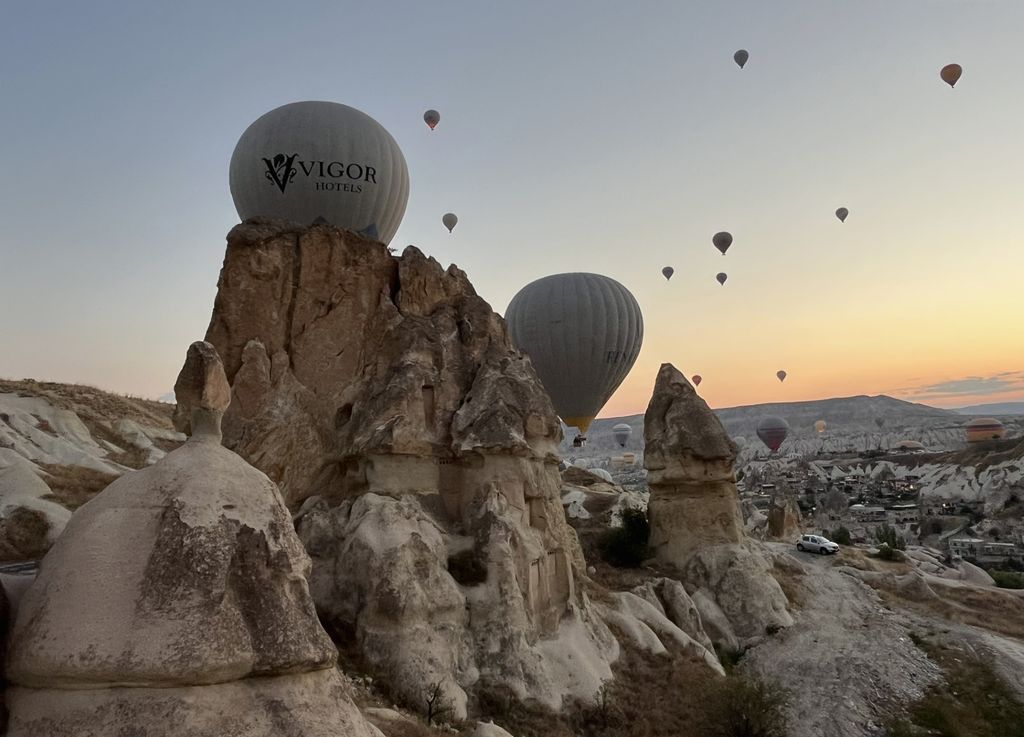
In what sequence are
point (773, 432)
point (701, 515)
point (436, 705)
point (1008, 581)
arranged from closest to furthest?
point (436, 705), point (701, 515), point (1008, 581), point (773, 432)

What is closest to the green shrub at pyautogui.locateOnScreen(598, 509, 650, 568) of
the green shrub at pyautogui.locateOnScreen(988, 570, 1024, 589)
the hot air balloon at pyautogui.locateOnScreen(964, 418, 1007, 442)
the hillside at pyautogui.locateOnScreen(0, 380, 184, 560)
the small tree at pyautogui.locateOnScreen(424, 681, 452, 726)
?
the small tree at pyautogui.locateOnScreen(424, 681, 452, 726)

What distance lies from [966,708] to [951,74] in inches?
980

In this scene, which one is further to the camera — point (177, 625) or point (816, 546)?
point (816, 546)

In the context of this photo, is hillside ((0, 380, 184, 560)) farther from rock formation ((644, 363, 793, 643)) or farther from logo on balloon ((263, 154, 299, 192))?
rock formation ((644, 363, 793, 643))

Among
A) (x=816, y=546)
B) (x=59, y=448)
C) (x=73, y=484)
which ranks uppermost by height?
(x=59, y=448)

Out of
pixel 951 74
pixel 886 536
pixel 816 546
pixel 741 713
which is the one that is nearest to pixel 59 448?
pixel 741 713

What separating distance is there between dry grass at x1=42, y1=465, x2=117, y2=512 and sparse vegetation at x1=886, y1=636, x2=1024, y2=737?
2176 centimetres

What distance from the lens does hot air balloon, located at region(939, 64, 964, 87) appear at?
29.3m

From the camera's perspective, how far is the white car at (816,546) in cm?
3066

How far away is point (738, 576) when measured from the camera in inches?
839

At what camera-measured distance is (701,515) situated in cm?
2334

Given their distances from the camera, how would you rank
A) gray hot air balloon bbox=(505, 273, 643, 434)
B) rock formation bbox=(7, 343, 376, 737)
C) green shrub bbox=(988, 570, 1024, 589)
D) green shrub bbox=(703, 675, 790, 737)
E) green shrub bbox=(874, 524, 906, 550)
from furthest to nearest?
1. green shrub bbox=(874, 524, 906, 550)
2. gray hot air balloon bbox=(505, 273, 643, 434)
3. green shrub bbox=(988, 570, 1024, 589)
4. green shrub bbox=(703, 675, 790, 737)
5. rock formation bbox=(7, 343, 376, 737)

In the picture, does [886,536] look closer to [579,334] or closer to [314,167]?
[579,334]

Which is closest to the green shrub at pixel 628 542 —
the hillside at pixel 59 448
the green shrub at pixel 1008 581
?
the hillside at pixel 59 448
